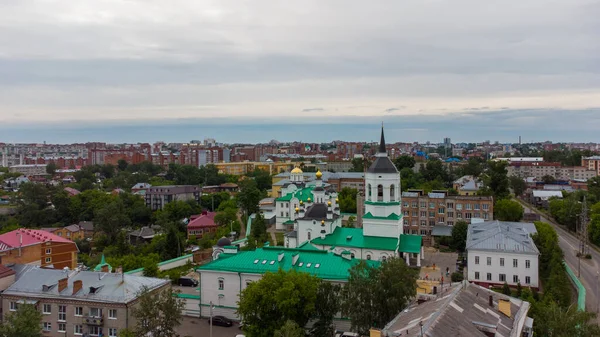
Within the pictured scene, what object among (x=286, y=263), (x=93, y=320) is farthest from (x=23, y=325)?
(x=286, y=263)

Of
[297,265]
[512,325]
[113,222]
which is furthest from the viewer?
[113,222]

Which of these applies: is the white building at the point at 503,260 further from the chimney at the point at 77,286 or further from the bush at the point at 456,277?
the chimney at the point at 77,286

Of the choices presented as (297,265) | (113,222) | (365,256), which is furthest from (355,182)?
(297,265)

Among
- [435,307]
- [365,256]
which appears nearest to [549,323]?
[435,307]

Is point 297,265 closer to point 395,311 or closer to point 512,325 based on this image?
point 395,311

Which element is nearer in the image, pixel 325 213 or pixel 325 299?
pixel 325 299

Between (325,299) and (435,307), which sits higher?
(435,307)

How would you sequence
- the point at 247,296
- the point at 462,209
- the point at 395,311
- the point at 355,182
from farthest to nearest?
the point at 355,182 → the point at 462,209 → the point at 247,296 → the point at 395,311
